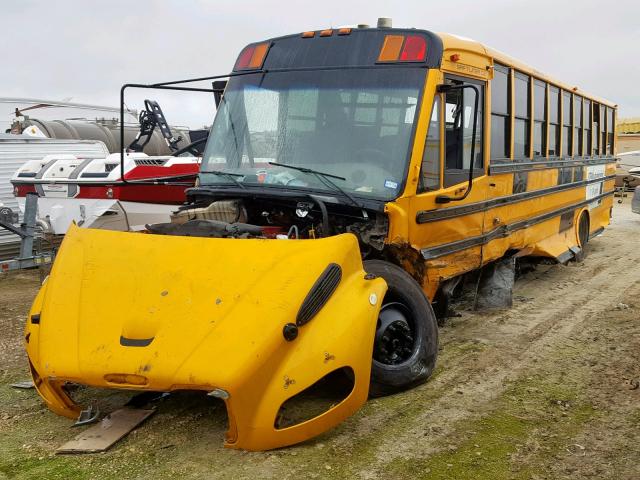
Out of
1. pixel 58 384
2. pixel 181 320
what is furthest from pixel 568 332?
pixel 58 384

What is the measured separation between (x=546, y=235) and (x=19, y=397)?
619 centimetres

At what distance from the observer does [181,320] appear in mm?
3576

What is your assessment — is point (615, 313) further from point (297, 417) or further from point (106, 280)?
point (106, 280)

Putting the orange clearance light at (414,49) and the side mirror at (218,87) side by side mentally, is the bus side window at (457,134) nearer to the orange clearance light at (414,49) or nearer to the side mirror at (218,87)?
the orange clearance light at (414,49)

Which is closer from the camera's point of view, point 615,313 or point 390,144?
point 390,144

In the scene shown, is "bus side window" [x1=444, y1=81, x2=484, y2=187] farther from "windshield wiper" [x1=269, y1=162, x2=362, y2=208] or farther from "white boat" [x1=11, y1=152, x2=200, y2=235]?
"white boat" [x1=11, y1=152, x2=200, y2=235]

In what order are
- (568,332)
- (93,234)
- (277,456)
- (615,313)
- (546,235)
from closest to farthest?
(277,456), (93,234), (568,332), (615,313), (546,235)

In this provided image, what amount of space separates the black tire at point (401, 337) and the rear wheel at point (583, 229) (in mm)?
6085

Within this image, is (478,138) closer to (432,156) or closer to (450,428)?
(432,156)

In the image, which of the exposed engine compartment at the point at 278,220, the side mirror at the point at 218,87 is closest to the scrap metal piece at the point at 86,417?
the exposed engine compartment at the point at 278,220

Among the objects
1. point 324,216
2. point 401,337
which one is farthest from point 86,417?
point 401,337

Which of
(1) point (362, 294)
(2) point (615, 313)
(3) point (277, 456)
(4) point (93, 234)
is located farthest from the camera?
(2) point (615, 313)

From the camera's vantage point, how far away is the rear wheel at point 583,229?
390 inches

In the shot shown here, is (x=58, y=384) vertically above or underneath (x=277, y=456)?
above
